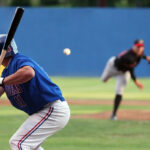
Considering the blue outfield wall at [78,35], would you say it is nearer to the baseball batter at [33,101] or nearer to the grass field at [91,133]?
the grass field at [91,133]

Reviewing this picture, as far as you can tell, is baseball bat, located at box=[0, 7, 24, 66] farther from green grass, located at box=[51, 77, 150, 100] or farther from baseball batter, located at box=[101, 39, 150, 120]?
green grass, located at box=[51, 77, 150, 100]

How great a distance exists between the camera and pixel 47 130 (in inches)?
246

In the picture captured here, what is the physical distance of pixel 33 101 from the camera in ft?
20.0

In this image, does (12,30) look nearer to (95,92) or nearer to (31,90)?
(31,90)

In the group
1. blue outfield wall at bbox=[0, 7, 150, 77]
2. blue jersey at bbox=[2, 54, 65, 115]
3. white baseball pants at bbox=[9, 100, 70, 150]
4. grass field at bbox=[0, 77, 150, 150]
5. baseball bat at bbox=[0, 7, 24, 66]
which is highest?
baseball bat at bbox=[0, 7, 24, 66]

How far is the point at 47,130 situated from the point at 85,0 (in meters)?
42.3

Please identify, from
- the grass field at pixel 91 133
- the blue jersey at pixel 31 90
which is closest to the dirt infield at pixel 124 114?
the grass field at pixel 91 133

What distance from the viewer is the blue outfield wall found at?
31.5 metres

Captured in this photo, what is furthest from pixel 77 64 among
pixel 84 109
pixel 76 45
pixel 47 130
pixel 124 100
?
pixel 47 130

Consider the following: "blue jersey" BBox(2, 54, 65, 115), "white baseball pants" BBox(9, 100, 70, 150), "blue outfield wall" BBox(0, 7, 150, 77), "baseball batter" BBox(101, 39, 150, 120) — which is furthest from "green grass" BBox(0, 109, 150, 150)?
"blue outfield wall" BBox(0, 7, 150, 77)

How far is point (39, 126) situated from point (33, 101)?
1.01 feet

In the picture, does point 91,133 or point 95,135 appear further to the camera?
point 91,133

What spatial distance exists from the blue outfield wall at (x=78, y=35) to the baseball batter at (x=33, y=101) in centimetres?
2517

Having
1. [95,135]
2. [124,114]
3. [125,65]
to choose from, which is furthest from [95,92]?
[95,135]
